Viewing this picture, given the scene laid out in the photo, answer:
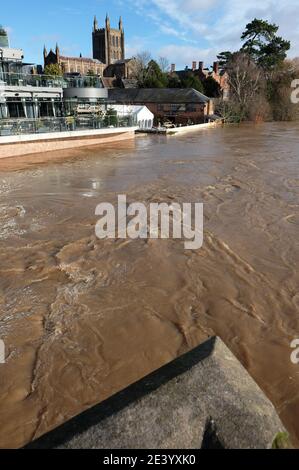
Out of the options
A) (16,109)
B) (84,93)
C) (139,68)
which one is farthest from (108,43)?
(16,109)

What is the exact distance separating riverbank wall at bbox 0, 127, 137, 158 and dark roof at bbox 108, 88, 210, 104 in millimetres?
21400

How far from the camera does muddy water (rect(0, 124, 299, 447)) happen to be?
5.29 metres

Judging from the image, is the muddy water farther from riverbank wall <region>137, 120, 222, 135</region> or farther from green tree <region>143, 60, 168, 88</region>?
green tree <region>143, 60, 168, 88</region>

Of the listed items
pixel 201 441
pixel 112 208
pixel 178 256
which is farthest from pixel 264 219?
pixel 201 441

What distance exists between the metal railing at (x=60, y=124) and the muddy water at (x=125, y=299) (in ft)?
34.7

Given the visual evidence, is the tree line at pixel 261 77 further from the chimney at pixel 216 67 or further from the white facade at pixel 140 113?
the white facade at pixel 140 113

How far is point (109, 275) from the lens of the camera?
8.45 metres

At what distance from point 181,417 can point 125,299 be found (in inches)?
206

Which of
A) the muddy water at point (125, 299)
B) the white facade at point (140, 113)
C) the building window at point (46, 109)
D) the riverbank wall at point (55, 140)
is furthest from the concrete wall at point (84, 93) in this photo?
the muddy water at point (125, 299)

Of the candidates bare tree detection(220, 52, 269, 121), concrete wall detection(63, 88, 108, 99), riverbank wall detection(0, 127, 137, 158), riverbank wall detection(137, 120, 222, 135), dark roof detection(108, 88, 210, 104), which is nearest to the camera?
riverbank wall detection(0, 127, 137, 158)

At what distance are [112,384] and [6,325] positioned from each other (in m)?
2.46

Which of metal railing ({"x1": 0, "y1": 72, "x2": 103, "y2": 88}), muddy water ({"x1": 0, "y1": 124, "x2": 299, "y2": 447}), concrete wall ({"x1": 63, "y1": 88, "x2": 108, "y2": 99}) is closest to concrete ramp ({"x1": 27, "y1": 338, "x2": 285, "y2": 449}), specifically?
muddy water ({"x1": 0, "y1": 124, "x2": 299, "y2": 447})

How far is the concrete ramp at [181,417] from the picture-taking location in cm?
217

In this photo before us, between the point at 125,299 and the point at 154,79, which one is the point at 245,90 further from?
the point at 125,299
